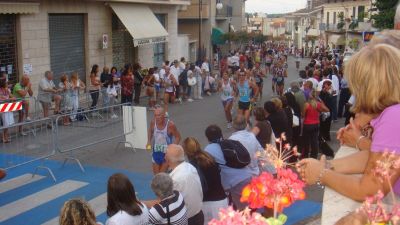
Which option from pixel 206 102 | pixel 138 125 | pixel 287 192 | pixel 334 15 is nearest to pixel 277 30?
pixel 334 15

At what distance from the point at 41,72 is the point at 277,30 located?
12905cm

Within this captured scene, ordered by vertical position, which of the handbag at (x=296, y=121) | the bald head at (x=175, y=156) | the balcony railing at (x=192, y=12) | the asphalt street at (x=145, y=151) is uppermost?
the balcony railing at (x=192, y=12)

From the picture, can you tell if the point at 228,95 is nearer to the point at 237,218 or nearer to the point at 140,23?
the point at 140,23

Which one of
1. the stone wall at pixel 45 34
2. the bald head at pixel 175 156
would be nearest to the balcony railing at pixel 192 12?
the stone wall at pixel 45 34

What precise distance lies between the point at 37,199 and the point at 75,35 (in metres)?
12.6

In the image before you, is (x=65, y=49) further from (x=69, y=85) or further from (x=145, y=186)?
(x=145, y=186)

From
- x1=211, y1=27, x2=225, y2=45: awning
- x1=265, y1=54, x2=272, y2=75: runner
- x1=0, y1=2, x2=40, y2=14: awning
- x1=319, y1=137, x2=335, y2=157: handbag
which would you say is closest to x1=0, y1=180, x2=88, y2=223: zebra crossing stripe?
x1=319, y1=137, x2=335, y2=157: handbag

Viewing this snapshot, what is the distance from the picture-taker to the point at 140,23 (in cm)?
2386

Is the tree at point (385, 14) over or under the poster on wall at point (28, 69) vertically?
over

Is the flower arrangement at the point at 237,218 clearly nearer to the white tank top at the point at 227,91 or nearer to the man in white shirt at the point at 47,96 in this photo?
the white tank top at the point at 227,91

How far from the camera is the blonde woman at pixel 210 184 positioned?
248 inches

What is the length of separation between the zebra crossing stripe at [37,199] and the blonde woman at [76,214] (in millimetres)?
4048

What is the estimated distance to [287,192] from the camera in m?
2.23

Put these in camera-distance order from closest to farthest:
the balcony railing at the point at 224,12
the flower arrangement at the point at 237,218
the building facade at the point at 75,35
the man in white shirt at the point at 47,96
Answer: the flower arrangement at the point at 237,218, the man in white shirt at the point at 47,96, the building facade at the point at 75,35, the balcony railing at the point at 224,12
